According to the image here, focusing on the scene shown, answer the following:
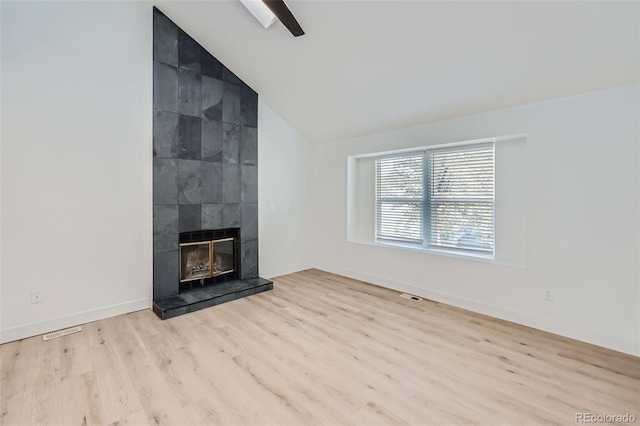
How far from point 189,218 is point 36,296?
5.19 ft

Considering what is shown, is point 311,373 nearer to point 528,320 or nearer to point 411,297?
point 411,297

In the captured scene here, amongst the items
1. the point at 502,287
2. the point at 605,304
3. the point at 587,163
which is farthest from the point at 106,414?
the point at 587,163

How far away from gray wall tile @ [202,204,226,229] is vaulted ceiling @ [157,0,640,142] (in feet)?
6.19

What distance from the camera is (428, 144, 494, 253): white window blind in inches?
137

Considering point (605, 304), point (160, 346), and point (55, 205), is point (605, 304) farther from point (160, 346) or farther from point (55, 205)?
point (55, 205)

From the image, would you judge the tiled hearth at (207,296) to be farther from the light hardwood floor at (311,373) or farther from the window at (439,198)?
the window at (439,198)

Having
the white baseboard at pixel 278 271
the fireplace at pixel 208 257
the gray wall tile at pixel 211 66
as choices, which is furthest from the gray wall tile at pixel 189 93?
the white baseboard at pixel 278 271

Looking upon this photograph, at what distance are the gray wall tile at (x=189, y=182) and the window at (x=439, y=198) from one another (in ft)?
8.76

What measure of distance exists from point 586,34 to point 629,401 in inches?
102

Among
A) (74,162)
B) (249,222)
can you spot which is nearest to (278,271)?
(249,222)

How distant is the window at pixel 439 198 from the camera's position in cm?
351

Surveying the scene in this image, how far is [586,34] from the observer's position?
7.18 ft

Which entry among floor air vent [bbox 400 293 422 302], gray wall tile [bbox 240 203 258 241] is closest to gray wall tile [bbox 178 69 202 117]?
gray wall tile [bbox 240 203 258 241]

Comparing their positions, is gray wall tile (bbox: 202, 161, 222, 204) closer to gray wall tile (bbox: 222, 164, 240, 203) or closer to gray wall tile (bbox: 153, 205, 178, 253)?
gray wall tile (bbox: 222, 164, 240, 203)
